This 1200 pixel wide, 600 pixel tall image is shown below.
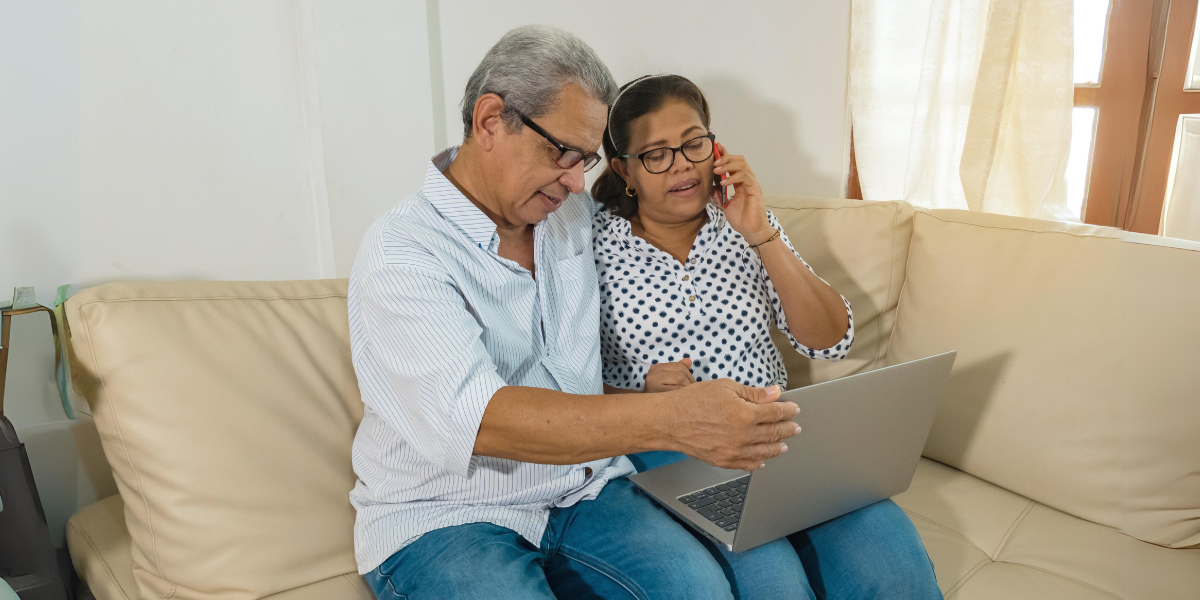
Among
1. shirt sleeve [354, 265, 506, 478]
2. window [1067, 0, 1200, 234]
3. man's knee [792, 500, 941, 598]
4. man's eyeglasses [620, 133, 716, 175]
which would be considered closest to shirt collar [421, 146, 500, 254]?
shirt sleeve [354, 265, 506, 478]

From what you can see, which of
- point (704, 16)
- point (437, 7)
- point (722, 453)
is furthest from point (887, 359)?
point (437, 7)

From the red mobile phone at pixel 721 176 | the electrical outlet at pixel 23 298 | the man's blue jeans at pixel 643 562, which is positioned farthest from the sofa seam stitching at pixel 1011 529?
the electrical outlet at pixel 23 298

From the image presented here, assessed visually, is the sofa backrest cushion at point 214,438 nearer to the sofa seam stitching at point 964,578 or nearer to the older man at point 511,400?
the older man at point 511,400

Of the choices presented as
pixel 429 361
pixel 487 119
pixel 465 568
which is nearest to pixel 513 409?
pixel 429 361

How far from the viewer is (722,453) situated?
91 centimetres

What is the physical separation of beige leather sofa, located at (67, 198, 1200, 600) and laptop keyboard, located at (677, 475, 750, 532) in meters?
0.39

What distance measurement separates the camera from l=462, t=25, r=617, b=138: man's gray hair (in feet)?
3.61

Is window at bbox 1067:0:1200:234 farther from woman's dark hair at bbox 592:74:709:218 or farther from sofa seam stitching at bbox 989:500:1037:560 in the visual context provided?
woman's dark hair at bbox 592:74:709:218

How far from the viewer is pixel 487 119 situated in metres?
1.13

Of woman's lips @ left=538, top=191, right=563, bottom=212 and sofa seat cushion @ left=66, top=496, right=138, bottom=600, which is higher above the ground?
woman's lips @ left=538, top=191, right=563, bottom=212

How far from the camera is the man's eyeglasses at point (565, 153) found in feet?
3.65

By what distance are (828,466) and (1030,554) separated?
545mm

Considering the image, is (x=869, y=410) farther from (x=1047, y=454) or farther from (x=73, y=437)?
(x=73, y=437)

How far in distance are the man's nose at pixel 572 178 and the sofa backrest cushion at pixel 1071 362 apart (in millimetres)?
854
